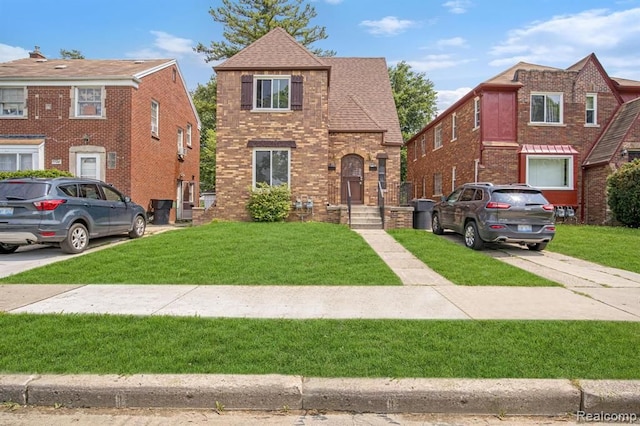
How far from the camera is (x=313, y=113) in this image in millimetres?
16156

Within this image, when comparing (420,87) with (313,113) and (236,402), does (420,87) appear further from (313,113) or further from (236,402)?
(236,402)

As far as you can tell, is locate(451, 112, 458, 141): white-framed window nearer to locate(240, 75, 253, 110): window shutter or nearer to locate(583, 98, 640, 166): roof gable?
locate(583, 98, 640, 166): roof gable

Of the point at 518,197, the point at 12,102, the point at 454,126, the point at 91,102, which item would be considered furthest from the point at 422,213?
the point at 12,102

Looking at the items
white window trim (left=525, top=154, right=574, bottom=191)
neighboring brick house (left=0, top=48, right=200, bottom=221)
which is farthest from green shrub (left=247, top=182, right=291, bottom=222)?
white window trim (left=525, top=154, right=574, bottom=191)

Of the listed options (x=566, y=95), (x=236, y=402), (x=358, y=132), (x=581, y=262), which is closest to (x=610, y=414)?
(x=236, y=402)

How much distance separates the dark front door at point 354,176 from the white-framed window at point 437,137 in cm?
934

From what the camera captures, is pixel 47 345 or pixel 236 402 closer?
pixel 236 402

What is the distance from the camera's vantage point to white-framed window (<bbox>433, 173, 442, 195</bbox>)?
25234mm

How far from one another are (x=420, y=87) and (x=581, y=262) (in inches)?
1524

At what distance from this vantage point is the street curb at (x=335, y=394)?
3.42 meters

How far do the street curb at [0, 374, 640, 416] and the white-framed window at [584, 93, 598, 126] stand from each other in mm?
18985

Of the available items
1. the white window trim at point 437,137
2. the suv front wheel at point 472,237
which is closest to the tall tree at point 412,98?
the white window trim at point 437,137

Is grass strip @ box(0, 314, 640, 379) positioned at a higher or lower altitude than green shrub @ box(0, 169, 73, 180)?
lower

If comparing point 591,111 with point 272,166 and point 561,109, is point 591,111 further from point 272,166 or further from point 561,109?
point 272,166
